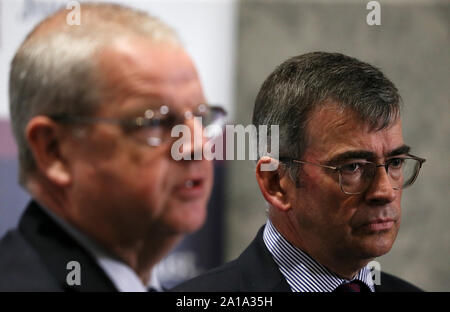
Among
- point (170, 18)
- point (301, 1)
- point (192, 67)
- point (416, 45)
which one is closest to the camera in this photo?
point (192, 67)

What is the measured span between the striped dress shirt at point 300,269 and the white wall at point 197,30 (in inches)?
16.9

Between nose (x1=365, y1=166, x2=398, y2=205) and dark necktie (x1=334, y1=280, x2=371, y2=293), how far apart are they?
0.16m

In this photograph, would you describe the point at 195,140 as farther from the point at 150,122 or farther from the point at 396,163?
the point at 396,163

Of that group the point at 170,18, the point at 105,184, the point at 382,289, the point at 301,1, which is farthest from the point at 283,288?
the point at 170,18

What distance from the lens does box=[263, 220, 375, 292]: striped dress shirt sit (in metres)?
0.96

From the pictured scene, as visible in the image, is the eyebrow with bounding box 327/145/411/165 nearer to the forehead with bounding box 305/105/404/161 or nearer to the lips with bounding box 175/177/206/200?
the forehead with bounding box 305/105/404/161

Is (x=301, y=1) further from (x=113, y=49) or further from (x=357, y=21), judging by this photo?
(x=113, y=49)

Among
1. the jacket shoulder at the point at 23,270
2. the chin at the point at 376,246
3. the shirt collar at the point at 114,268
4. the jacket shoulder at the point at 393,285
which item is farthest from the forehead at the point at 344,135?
the jacket shoulder at the point at 23,270

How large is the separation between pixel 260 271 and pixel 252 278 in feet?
0.07

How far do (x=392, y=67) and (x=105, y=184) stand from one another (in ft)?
1.58

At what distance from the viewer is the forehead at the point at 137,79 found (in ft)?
3.10

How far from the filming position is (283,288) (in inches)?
39.3

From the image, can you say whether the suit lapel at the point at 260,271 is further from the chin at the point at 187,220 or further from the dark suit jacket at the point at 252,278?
the chin at the point at 187,220

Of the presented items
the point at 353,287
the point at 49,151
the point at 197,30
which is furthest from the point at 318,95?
the point at 197,30
